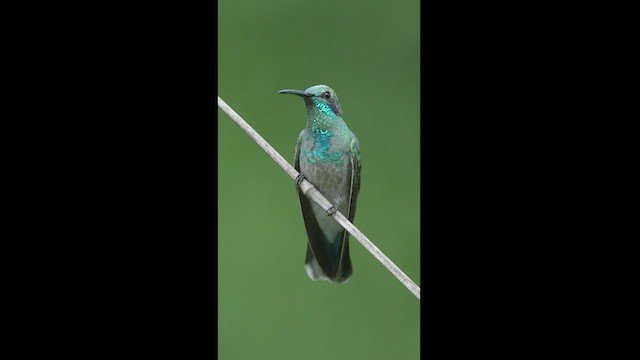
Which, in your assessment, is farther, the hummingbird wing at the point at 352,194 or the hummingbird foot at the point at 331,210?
the hummingbird wing at the point at 352,194

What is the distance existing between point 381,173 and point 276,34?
86cm

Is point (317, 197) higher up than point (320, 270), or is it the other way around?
point (317, 197)

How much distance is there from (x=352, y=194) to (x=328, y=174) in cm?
16

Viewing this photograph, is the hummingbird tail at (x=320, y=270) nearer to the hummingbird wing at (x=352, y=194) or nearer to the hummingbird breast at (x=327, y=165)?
the hummingbird wing at (x=352, y=194)

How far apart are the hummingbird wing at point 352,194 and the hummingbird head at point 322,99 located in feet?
0.66

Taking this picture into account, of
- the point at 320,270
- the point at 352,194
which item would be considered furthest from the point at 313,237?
the point at 352,194

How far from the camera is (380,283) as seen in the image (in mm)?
2967

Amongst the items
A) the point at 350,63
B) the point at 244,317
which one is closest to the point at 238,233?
the point at 244,317

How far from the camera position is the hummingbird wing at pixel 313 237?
119 inches

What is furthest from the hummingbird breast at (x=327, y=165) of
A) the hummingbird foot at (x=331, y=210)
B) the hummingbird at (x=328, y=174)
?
the hummingbird foot at (x=331, y=210)

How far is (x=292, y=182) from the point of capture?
3.13 m

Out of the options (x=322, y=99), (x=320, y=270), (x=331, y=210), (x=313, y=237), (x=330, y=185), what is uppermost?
(x=322, y=99)

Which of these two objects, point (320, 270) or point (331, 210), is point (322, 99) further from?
point (320, 270)

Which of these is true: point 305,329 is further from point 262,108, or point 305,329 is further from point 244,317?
point 262,108
